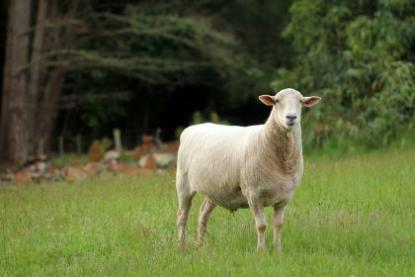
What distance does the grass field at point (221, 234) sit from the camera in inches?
385

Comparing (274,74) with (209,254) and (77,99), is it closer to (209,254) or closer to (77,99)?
(77,99)

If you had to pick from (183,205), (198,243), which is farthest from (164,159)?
(198,243)

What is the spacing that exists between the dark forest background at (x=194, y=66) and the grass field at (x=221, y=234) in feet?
18.2

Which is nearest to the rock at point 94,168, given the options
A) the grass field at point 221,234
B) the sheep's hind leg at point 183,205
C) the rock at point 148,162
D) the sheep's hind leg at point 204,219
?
the rock at point 148,162

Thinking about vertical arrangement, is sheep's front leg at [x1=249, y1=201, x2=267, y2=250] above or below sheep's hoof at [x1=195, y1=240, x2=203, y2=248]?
above

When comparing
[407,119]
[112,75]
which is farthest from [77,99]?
[407,119]

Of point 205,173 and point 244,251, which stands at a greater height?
point 205,173

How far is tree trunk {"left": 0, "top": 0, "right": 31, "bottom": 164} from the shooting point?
91.9 ft

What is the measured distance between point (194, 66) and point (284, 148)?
23344 millimetres

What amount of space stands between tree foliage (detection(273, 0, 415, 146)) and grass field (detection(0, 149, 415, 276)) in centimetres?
465

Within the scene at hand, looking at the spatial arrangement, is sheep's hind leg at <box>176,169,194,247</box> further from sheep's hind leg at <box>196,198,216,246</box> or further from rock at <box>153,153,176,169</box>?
rock at <box>153,153,176,169</box>

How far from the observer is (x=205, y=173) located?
11133 millimetres

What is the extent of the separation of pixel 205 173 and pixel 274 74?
24.2 m

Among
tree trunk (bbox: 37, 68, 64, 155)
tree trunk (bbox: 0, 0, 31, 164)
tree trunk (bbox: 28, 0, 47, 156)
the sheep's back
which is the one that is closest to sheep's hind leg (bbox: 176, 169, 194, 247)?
the sheep's back
